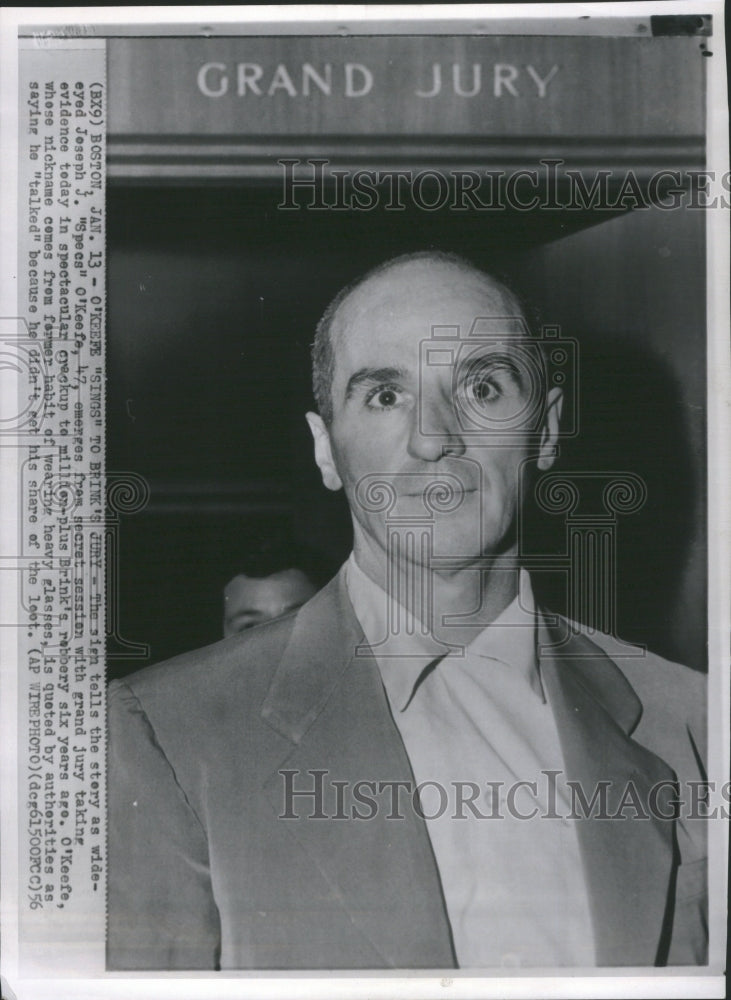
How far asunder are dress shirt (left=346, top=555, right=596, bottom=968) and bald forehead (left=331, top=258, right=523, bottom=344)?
0.29 metres

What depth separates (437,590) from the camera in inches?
33.8

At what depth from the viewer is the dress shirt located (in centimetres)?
85

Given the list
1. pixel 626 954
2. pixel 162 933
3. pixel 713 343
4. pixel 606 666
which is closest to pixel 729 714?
pixel 606 666

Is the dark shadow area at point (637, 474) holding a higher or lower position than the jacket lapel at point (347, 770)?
higher

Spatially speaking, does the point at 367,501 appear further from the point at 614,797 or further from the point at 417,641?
the point at 614,797

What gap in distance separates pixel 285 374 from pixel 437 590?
298 mm

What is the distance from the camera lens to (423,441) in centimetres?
84

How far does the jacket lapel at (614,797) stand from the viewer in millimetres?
859

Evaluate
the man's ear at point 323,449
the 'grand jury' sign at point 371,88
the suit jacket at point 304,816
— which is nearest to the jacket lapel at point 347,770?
the suit jacket at point 304,816

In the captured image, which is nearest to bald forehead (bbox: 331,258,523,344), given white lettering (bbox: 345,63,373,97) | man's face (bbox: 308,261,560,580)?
man's face (bbox: 308,261,560,580)

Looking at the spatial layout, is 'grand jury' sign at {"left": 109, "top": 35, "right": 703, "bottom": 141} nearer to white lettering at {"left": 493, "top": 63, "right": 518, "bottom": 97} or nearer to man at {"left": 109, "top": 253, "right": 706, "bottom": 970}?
white lettering at {"left": 493, "top": 63, "right": 518, "bottom": 97}

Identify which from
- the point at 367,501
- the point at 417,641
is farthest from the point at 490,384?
the point at 417,641

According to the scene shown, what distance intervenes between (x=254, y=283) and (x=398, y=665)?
460mm

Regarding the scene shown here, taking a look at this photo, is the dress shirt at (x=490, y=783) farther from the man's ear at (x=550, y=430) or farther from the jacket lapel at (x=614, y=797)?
the man's ear at (x=550, y=430)
